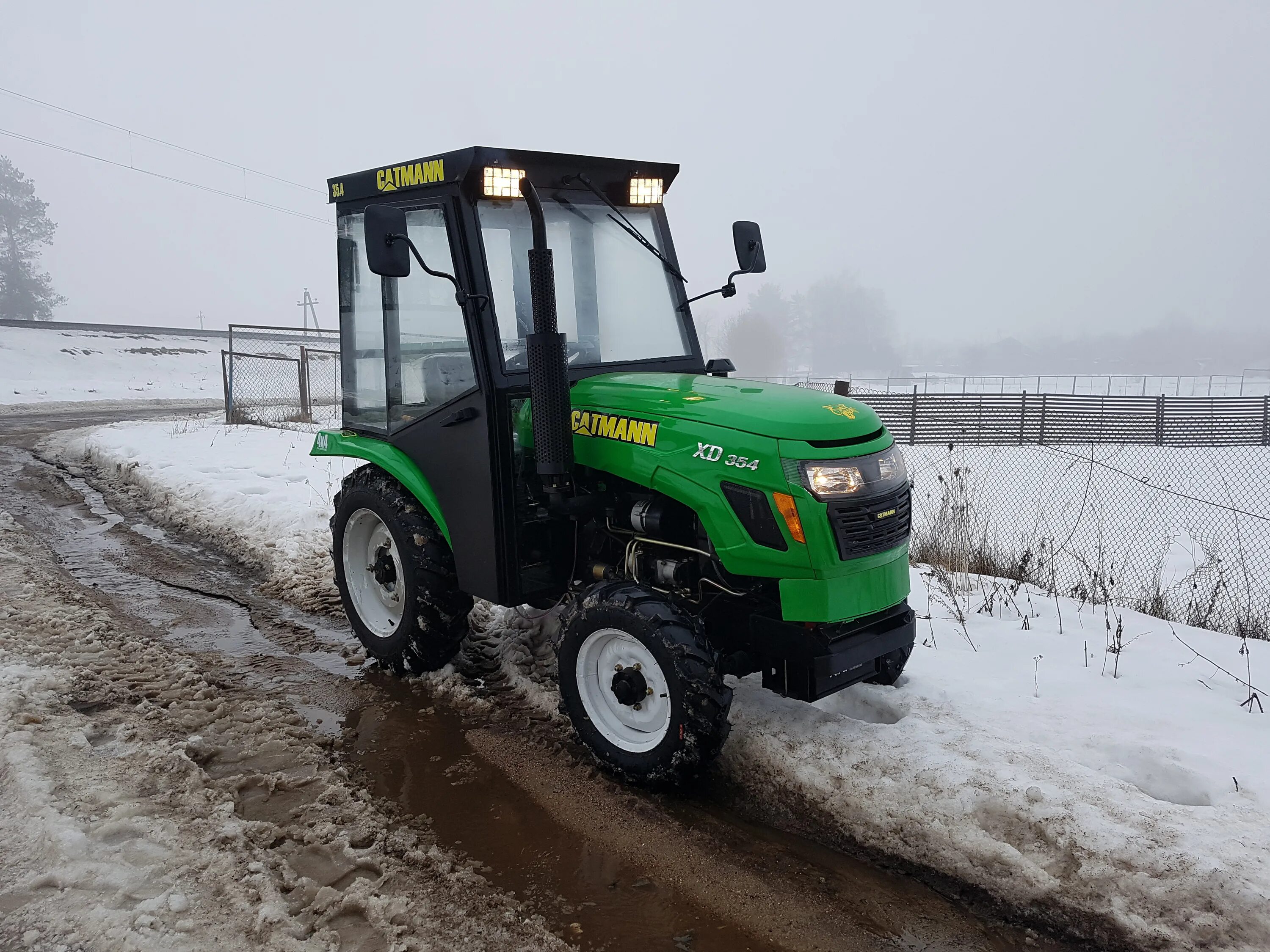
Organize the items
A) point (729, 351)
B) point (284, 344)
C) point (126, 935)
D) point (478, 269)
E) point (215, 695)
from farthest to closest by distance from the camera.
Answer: point (729, 351) < point (284, 344) < point (215, 695) < point (478, 269) < point (126, 935)

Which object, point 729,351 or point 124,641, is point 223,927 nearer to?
point 124,641

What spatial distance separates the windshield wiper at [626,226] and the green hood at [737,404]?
0.71m

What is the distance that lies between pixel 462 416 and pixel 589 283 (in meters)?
0.88

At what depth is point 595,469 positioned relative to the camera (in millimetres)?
3820

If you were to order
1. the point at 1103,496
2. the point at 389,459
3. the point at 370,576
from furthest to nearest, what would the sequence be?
Answer: the point at 1103,496 → the point at 370,576 → the point at 389,459

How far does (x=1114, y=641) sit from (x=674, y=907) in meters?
3.07

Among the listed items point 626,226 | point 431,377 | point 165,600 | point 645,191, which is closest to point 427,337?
point 431,377

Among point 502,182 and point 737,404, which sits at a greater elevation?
point 502,182

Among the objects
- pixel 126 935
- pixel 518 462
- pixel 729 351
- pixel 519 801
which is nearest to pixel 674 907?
pixel 519 801

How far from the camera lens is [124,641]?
189 inches

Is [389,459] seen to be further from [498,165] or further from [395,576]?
[498,165]

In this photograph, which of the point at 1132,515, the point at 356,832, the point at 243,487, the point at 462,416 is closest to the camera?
the point at 356,832

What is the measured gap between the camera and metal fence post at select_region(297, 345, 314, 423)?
682 inches

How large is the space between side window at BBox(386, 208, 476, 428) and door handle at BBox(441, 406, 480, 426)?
0.30ft
